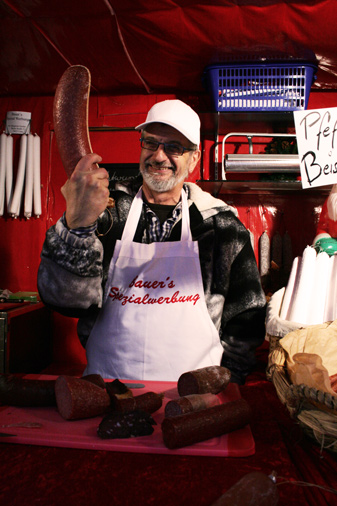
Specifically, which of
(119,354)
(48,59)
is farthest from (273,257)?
(48,59)

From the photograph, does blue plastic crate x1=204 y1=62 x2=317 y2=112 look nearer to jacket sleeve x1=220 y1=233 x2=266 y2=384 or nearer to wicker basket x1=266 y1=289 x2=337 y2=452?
jacket sleeve x1=220 y1=233 x2=266 y2=384

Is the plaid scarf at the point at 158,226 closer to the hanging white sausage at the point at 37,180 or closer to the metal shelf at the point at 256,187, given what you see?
the metal shelf at the point at 256,187

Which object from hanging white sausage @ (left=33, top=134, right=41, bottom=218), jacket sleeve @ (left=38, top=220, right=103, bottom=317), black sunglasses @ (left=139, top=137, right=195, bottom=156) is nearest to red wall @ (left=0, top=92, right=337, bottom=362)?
hanging white sausage @ (left=33, top=134, right=41, bottom=218)

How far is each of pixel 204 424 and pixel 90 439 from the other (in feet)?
0.86

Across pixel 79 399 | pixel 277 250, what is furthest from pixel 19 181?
pixel 79 399

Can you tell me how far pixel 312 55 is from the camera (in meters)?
3.21

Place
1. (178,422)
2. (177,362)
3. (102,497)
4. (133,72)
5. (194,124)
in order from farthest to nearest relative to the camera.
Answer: (133,72)
(194,124)
(177,362)
(178,422)
(102,497)

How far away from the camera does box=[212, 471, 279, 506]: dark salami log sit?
62cm

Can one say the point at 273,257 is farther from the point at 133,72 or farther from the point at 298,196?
the point at 133,72

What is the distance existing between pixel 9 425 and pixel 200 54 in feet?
10.1

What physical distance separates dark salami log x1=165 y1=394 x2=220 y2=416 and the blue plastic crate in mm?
2870

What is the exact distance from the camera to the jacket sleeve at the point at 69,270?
1.50 meters

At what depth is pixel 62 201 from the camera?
4168mm

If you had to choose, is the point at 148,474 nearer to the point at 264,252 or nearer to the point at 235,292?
the point at 235,292
